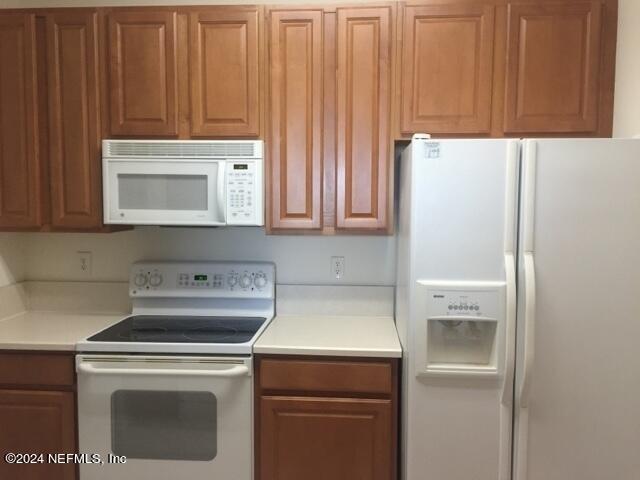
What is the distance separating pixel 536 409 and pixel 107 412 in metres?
1.61

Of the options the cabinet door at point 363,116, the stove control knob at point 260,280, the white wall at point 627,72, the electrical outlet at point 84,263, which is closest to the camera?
the white wall at point 627,72

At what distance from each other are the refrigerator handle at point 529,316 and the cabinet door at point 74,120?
177cm

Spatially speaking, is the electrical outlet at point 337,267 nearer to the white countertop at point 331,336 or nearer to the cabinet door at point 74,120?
the white countertop at point 331,336

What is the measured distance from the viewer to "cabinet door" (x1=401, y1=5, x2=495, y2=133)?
190 centimetres

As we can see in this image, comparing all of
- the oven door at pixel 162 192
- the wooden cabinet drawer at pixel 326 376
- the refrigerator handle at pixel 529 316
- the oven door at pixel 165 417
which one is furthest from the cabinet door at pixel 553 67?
the oven door at pixel 165 417

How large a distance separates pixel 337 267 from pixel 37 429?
1.46 metres

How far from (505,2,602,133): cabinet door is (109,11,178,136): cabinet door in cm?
143

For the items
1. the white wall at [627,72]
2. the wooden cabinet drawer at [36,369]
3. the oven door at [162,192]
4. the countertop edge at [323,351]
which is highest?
the white wall at [627,72]

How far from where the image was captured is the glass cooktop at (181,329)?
188cm

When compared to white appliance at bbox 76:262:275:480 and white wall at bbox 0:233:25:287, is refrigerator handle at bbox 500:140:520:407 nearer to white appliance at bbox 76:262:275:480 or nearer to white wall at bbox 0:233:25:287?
white appliance at bbox 76:262:275:480

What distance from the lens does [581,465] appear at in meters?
1.61

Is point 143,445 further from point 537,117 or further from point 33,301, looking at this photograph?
point 537,117

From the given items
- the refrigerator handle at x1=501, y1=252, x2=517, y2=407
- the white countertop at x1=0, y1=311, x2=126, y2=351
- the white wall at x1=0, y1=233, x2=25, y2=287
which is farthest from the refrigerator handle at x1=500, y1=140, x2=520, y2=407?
the white wall at x1=0, y1=233, x2=25, y2=287

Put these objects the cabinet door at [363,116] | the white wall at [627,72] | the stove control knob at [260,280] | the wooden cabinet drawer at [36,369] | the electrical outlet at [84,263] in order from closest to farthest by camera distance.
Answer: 1. the white wall at [627,72]
2. the wooden cabinet drawer at [36,369]
3. the cabinet door at [363,116]
4. the stove control knob at [260,280]
5. the electrical outlet at [84,263]
